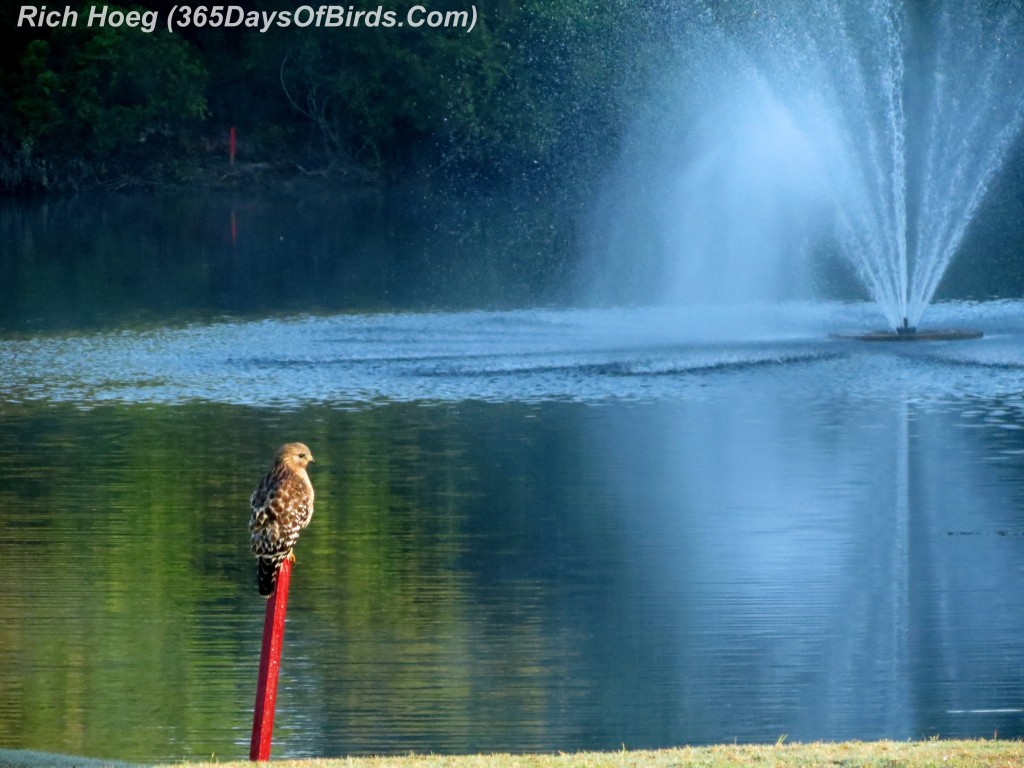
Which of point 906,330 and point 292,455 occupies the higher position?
point 906,330

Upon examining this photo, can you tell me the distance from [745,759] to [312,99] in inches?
2292

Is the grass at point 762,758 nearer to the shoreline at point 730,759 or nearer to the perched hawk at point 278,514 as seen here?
the shoreline at point 730,759

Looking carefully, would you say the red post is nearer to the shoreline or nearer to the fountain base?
the shoreline

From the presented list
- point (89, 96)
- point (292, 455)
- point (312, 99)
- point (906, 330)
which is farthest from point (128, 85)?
point (292, 455)

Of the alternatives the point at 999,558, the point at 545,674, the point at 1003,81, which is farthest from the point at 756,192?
the point at 545,674

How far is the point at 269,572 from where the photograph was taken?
724 centimetres

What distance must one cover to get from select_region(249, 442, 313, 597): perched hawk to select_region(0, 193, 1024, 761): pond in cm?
140

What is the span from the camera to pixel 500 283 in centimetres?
3016

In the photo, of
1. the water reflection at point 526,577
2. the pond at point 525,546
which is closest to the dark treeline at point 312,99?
the pond at point 525,546

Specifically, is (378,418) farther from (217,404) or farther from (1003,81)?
(1003,81)

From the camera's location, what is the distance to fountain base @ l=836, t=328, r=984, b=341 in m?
21.4

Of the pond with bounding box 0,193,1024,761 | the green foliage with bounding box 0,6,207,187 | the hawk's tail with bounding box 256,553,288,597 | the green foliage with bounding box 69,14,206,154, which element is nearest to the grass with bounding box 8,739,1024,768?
the hawk's tail with bounding box 256,553,288,597

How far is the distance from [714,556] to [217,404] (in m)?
7.11

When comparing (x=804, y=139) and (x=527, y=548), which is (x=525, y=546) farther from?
(x=804, y=139)
